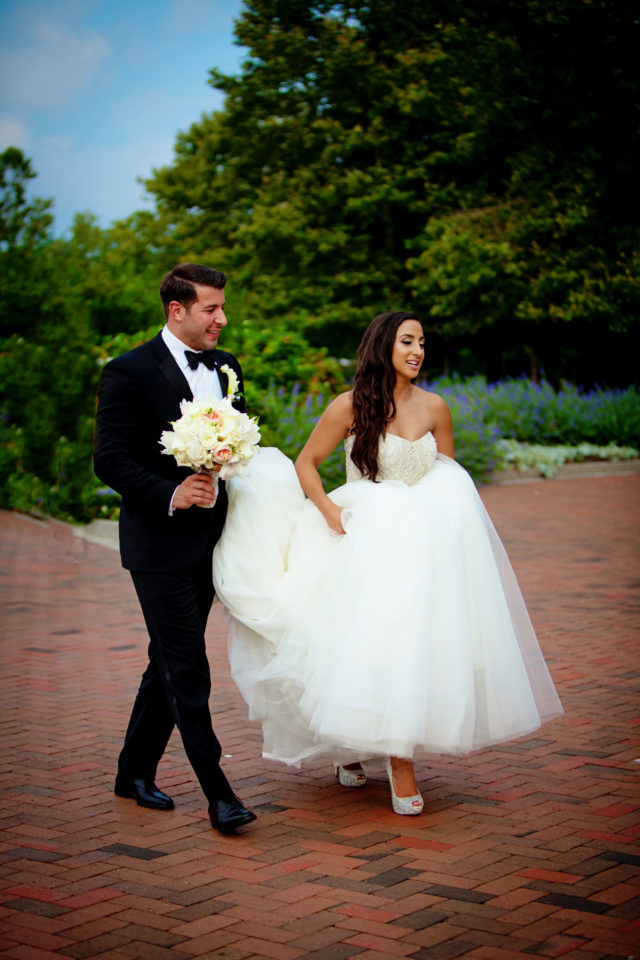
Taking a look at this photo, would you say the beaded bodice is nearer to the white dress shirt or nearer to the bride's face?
the bride's face

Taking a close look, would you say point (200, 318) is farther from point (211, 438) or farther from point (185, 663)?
point (185, 663)

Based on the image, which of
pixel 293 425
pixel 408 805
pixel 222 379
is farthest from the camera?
pixel 293 425

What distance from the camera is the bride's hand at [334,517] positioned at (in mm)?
4477

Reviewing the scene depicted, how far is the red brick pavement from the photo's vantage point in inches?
126

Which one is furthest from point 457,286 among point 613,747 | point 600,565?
point 613,747

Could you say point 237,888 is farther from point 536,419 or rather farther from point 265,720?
point 536,419

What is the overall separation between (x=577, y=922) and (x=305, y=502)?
2.05 meters

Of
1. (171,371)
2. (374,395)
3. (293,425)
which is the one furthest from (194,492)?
(293,425)

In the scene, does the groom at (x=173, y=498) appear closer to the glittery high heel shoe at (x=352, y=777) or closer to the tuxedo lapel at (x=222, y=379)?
the tuxedo lapel at (x=222, y=379)

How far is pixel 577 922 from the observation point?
3275 millimetres

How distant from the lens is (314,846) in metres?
3.98

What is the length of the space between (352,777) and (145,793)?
94 cm

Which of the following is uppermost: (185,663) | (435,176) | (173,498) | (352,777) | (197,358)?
(435,176)

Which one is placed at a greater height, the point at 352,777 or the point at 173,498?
the point at 173,498
